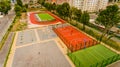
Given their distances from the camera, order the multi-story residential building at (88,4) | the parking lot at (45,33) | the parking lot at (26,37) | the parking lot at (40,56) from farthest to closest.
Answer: the multi-story residential building at (88,4), the parking lot at (45,33), the parking lot at (26,37), the parking lot at (40,56)

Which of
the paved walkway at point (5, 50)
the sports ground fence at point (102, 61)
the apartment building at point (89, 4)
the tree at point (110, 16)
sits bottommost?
the sports ground fence at point (102, 61)

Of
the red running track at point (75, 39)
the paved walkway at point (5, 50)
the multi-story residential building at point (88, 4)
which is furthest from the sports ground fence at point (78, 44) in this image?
the multi-story residential building at point (88, 4)

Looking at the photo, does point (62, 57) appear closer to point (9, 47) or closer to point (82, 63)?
point (82, 63)

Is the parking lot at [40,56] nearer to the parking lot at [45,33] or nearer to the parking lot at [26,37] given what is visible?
the parking lot at [26,37]

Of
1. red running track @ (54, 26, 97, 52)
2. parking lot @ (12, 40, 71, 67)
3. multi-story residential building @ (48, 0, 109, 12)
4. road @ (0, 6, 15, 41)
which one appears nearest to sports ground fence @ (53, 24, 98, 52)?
red running track @ (54, 26, 97, 52)

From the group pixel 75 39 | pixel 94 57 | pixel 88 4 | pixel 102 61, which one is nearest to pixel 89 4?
pixel 88 4

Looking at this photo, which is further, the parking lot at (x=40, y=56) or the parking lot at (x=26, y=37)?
the parking lot at (x=26, y=37)

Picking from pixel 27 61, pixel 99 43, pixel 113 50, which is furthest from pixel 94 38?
pixel 27 61

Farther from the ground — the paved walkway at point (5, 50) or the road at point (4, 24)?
the road at point (4, 24)
